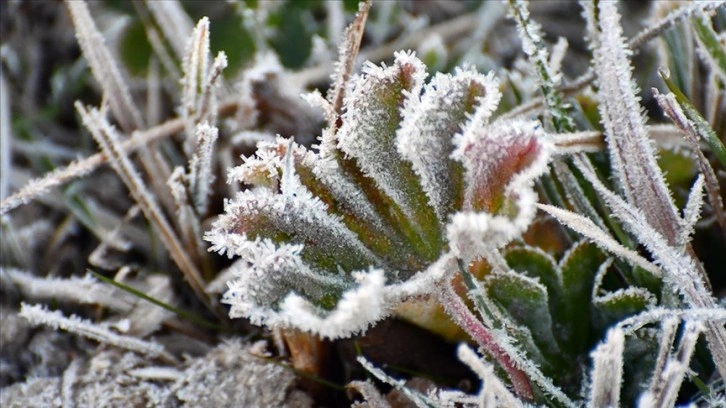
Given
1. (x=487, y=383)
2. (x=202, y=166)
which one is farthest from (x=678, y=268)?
(x=202, y=166)

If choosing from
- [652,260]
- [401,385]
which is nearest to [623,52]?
[652,260]

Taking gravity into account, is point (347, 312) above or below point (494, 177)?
below

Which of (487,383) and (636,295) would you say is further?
(636,295)

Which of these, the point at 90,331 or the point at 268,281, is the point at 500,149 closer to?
the point at 268,281

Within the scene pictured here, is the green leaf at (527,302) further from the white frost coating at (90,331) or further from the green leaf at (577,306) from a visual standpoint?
the white frost coating at (90,331)

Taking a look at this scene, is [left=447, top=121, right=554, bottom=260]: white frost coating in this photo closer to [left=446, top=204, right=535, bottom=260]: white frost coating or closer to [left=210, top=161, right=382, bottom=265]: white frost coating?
[left=446, top=204, right=535, bottom=260]: white frost coating

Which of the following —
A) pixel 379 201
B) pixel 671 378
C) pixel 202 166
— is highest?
pixel 202 166

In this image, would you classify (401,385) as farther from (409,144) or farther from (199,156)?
(199,156)
